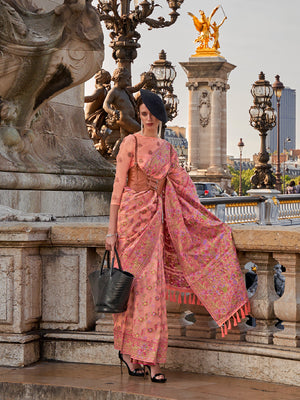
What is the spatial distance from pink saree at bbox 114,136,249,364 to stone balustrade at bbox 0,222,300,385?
17 cm

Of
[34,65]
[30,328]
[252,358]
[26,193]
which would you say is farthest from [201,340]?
[34,65]

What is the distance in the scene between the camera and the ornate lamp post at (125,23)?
22.5m

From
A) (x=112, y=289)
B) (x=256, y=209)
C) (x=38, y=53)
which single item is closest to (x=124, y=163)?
(x=112, y=289)

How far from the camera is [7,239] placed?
616 cm

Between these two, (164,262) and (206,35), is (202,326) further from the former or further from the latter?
(206,35)

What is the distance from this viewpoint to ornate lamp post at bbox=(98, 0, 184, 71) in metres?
22.5

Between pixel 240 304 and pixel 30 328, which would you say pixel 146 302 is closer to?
pixel 240 304

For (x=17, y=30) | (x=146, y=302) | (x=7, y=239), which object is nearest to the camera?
(x=146, y=302)

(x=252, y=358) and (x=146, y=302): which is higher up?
(x=146, y=302)

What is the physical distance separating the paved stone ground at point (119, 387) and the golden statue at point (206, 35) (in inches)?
2694

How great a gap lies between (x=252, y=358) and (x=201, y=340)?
41 centimetres

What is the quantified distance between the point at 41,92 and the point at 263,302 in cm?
326

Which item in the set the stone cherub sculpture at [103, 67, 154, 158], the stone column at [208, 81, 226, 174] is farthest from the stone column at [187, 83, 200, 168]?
the stone cherub sculpture at [103, 67, 154, 158]

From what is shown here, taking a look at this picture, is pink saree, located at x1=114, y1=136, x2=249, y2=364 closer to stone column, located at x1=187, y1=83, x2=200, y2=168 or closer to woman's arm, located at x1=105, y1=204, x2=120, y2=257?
woman's arm, located at x1=105, y1=204, x2=120, y2=257
